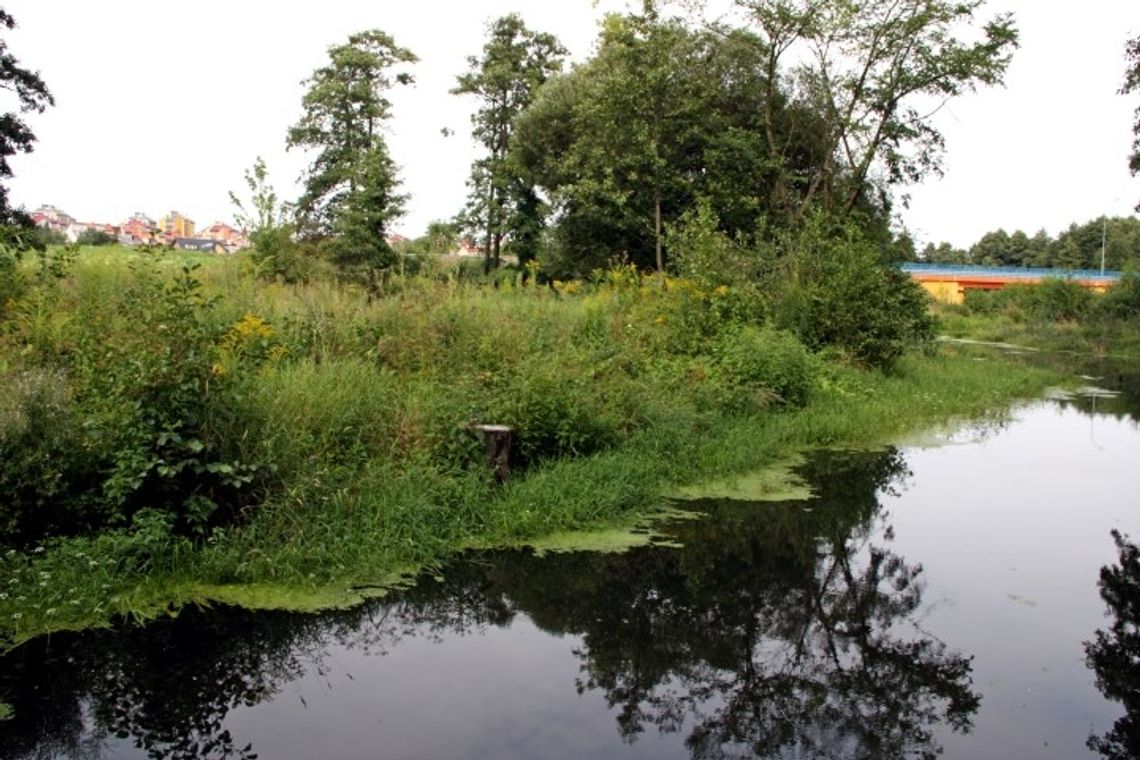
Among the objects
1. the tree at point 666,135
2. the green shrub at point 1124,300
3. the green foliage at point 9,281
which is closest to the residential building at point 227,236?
the green foliage at point 9,281

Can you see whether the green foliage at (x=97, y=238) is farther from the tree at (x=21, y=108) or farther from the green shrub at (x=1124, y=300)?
the green shrub at (x=1124, y=300)

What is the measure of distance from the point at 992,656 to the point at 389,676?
11.7ft

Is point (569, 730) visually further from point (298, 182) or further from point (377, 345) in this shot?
point (298, 182)

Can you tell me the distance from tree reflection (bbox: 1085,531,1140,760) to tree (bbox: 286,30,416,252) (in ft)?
98.1

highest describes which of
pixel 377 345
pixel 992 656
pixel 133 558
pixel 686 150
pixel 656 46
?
pixel 656 46

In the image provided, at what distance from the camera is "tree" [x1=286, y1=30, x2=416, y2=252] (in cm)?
3425

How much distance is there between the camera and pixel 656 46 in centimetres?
2333

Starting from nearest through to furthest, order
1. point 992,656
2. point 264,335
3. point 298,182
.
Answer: point 992,656
point 264,335
point 298,182

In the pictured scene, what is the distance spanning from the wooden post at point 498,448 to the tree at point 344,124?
1073 inches

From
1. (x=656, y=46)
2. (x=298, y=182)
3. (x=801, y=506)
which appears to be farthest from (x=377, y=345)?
(x=298, y=182)

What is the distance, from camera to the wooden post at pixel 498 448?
764cm

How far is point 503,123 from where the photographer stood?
126ft

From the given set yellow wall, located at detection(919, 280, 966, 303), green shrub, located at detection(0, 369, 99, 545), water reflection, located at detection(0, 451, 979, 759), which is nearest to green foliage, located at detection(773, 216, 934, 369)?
water reflection, located at detection(0, 451, 979, 759)

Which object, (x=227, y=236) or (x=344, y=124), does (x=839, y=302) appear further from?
(x=344, y=124)
